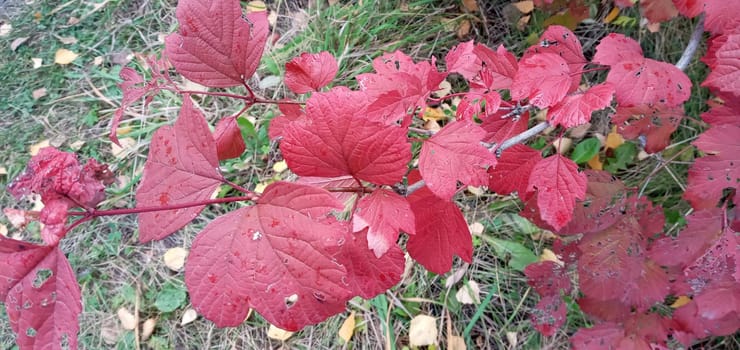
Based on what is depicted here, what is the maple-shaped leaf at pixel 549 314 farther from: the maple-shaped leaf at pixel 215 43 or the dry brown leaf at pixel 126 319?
the dry brown leaf at pixel 126 319

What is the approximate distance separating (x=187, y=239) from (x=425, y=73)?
1509mm

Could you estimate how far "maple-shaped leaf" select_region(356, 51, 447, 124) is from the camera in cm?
73

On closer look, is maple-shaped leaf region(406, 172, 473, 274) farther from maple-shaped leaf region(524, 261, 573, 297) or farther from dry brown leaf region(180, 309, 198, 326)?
dry brown leaf region(180, 309, 198, 326)

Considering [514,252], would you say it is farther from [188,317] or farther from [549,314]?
[188,317]

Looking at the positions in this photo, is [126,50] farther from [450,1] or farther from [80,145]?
[450,1]

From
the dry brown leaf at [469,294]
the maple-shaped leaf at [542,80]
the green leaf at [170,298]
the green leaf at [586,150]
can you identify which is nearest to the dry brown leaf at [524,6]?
the green leaf at [586,150]

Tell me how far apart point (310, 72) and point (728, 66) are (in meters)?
0.68

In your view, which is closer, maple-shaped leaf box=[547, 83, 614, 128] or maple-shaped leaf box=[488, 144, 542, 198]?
maple-shaped leaf box=[547, 83, 614, 128]

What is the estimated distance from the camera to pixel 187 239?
79.2 inches

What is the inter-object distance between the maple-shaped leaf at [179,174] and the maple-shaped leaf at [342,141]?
112mm

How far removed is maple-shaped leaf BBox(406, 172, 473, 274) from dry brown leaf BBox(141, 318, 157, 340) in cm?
145

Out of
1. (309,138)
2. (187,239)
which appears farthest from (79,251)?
(309,138)

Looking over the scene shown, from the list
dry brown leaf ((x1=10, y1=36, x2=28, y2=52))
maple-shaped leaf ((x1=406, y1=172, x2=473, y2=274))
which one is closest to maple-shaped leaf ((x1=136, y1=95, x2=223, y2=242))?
maple-shaped leaf ((x1=406, y1=172, x2=473, y2=274))

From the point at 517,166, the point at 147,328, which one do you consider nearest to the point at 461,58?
the point at 517,166
